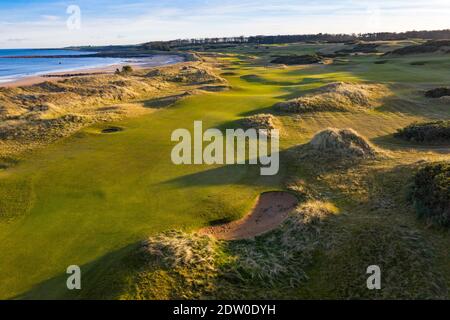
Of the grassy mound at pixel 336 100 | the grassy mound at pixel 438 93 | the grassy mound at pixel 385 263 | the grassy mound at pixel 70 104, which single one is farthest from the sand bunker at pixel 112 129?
the grassy mound at pixel 438 93

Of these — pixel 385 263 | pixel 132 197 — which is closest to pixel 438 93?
pixel 385 263

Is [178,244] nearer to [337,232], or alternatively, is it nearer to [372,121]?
[337,232]

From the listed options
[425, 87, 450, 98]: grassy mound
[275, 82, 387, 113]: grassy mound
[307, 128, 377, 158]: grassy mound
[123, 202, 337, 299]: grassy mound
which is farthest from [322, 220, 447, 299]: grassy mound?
[425, 87, 450, 98]: grassy mound

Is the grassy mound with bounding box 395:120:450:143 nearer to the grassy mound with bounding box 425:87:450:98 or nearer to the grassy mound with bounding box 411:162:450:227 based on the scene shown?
the grassy mound with bounding box 411:162:450:227

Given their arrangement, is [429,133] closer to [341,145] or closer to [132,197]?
[341,145]

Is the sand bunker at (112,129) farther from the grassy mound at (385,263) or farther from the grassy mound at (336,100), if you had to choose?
the grassy mound at (385,263)
